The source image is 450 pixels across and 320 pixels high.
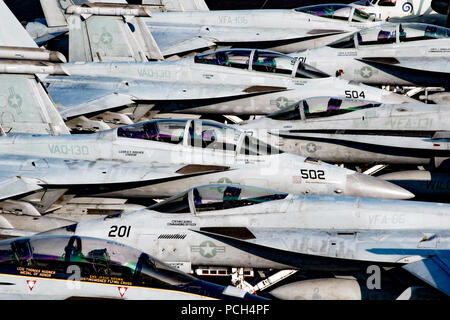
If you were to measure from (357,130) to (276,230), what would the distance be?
5613 millimetres

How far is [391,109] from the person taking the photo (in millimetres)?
17578

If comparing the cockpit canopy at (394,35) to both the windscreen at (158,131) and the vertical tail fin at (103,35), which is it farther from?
the windscreen at (158,131)

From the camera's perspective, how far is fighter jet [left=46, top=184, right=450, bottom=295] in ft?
39.7

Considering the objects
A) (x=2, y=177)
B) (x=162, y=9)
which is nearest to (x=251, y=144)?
(x=2, y=177)

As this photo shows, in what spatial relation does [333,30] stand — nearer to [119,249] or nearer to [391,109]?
[391,109]

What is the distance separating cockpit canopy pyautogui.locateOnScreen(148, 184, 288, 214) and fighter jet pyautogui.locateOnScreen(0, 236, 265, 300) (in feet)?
7.30

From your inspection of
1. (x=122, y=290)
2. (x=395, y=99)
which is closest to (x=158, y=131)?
(x=122, y=290)

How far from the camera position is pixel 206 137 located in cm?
1577

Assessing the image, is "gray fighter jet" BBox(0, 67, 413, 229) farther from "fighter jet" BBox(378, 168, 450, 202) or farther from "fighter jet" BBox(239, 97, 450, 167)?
"fighter jet" BBox(239, 97, 450, 167)

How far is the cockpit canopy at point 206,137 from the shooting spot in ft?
51.5

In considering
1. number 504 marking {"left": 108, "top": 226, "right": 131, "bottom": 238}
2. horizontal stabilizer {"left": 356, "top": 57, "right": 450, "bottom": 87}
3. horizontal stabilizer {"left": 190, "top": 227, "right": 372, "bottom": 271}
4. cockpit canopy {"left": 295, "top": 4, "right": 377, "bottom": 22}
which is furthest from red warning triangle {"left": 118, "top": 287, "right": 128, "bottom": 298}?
cockpit canopy {"left": 295, "top": 4, "right": 377, "bottom": 22}

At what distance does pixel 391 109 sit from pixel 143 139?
20.6ft

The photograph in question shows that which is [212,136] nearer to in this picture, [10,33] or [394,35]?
[10,33]
